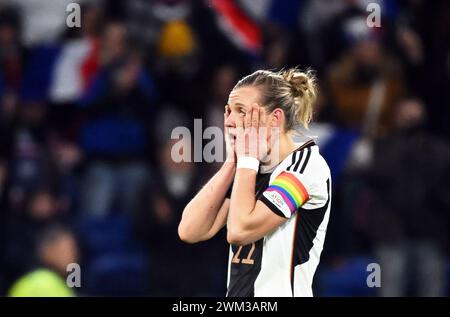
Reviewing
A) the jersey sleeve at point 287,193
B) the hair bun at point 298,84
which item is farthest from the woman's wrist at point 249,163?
the hair bun at point 298,84

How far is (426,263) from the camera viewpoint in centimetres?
834

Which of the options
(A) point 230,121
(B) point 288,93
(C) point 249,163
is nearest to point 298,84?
(B) point 288,93

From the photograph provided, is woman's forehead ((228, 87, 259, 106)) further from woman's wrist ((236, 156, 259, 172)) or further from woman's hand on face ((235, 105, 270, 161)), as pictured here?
woman's wrist ((236, 156, 259, 172))

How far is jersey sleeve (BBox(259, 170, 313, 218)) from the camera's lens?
4223mm

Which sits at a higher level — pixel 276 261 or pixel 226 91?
pixel 226 91

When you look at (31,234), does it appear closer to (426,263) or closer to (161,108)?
(161,108)

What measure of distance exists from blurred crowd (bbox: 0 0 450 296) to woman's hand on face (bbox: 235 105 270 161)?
144 inches

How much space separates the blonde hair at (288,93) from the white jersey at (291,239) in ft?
0.54

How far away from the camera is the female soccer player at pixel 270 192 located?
13.9ft

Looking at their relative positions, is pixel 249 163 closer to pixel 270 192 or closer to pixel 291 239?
pixel 270 192

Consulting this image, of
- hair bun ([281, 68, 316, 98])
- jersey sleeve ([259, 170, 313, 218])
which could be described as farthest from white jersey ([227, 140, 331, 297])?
hair bun ([281, 68, 316, 98])

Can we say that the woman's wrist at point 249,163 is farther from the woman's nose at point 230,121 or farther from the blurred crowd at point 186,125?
the blurred crowd at point 186,125

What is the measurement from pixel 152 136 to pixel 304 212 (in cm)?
483
